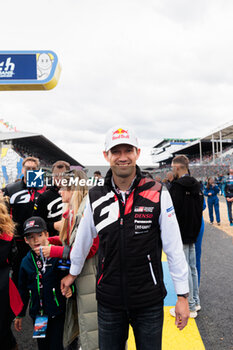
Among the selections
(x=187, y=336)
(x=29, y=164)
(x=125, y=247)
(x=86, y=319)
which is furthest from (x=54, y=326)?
(x=29, y=164)

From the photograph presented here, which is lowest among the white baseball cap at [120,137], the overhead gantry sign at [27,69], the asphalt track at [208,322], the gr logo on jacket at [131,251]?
the asphalt track at [208,322]

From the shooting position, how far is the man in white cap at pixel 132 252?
1524 mm

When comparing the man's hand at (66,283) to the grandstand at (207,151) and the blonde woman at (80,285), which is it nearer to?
the blonde woman at (80,285)

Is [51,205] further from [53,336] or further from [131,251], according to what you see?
[131,251]

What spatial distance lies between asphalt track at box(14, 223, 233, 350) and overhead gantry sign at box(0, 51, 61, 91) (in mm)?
5150

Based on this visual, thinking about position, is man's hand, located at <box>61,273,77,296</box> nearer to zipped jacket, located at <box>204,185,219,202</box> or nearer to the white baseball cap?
the white baseball cap

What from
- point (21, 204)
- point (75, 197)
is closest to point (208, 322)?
point (75, 197)

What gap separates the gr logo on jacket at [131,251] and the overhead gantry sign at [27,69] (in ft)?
17.6

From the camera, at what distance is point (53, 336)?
209 centimetres

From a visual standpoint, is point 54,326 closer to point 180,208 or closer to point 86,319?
point 86,319

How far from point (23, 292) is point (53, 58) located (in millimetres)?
5538

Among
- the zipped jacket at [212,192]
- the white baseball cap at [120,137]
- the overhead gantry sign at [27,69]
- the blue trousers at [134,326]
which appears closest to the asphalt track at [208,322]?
the blue trousers at [134,326]

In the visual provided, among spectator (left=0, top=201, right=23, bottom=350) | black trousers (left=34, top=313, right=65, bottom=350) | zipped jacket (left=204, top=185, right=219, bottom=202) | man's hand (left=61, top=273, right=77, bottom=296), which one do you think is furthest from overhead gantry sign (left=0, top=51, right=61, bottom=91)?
zipped jacket (left=204, top=185, right=219, bottom=202)

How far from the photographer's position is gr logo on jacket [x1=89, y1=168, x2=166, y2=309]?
1519 mm
